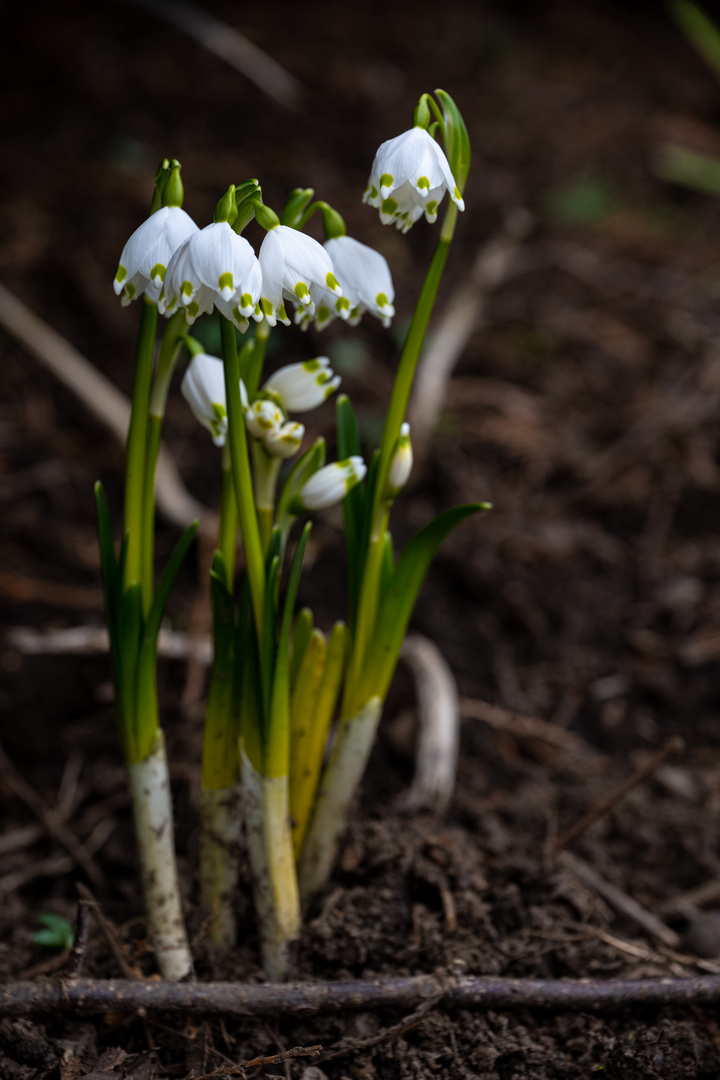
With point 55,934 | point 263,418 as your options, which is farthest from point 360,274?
point 55,934

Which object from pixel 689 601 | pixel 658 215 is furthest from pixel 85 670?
pixel 658 215

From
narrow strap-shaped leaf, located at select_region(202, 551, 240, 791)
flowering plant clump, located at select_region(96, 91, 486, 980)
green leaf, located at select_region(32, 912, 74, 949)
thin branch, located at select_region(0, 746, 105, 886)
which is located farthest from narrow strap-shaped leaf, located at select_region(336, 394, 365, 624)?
thin branch, located at select_region(0, 746, 105, 886)

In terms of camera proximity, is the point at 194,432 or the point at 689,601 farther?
the point at 194,432

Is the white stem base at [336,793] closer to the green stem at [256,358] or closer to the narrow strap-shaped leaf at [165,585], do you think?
the narrow strap-shaped leaf at [165,585]

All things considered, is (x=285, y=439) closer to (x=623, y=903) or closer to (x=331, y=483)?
(x=331, y=483)

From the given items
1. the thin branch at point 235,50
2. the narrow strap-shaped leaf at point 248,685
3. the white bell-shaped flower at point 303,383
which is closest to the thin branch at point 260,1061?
the narrow strap-shaped leaf at point 248,685

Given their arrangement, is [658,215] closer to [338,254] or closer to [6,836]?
[338,254]
